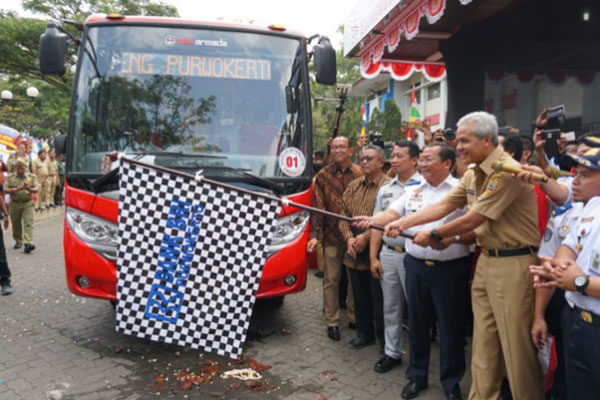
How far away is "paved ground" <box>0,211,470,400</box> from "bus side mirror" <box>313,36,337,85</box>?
2.76 metres

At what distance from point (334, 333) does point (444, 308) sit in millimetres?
1648

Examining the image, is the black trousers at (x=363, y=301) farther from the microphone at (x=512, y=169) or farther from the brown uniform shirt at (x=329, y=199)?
the microphone at (x=512, y=169)

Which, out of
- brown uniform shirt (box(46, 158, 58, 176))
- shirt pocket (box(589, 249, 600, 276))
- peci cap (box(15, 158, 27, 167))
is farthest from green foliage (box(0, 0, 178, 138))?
shirt pocket (box(589, 249, 600, 276))

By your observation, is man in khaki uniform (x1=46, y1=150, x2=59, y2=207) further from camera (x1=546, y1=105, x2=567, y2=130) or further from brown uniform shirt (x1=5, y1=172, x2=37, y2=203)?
camera (x1=546, y1=105, x2=567, y2=130)

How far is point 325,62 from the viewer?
5023 millimetres

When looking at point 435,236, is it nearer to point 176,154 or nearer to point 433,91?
point 176,154

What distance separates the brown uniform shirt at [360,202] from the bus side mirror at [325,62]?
1.20m

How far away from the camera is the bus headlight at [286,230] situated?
442cm

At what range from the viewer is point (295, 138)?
4.74m

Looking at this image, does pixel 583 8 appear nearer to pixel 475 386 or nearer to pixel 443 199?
pixel 443 199

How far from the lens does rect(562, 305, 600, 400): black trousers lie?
7.29ft

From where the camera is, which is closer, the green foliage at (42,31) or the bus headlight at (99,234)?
the bus headlight at (99,234)

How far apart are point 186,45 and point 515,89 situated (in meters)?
5.35

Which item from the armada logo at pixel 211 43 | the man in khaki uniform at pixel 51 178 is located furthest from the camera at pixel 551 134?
the man in khaki uniform at pixel 51 178
